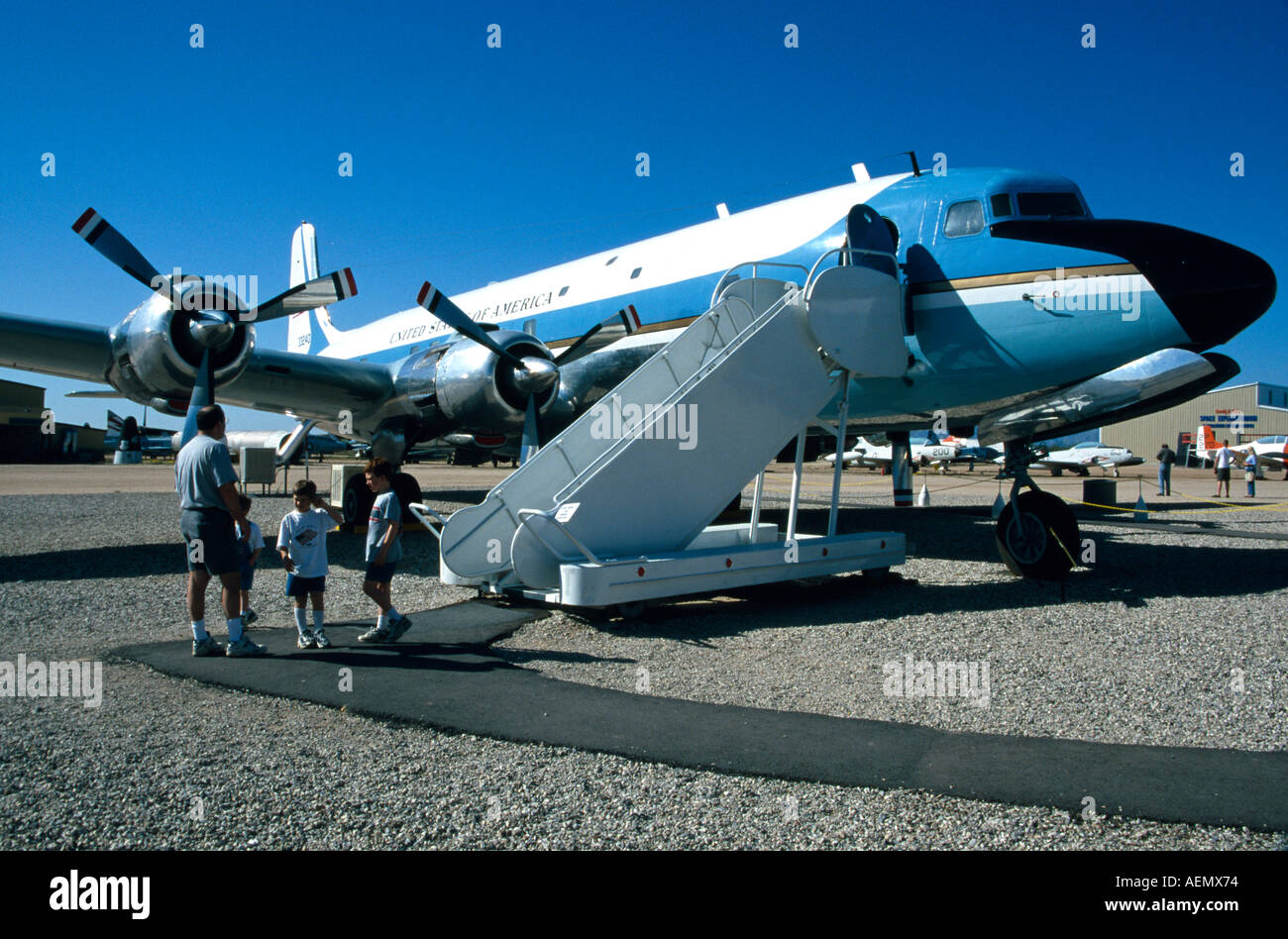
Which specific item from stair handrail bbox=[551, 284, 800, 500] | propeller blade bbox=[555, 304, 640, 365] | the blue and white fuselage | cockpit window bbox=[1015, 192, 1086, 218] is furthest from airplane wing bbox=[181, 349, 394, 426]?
cockpit window bbox=[1015, 192, 1086, 218]

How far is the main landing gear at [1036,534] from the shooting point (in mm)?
8789

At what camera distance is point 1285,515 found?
18.1 meters

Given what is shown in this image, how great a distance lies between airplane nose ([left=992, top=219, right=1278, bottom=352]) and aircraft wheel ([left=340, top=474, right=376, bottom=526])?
12.0 m

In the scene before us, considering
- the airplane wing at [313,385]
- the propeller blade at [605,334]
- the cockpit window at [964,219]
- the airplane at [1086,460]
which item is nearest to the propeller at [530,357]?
the propeller blade at [605,334]

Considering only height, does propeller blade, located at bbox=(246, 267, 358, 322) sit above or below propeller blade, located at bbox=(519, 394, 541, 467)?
above

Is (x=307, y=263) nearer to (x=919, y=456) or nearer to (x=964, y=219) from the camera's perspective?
(x=964, y=219)

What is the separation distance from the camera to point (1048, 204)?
8.94 meters

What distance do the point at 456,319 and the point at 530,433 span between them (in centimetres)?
188

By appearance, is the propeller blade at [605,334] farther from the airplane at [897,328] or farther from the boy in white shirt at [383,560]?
the boy in white shirt at [383,560]

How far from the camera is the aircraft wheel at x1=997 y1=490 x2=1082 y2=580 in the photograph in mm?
8781

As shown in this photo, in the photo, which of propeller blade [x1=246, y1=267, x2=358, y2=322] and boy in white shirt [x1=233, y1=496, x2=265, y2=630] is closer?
boy in white shirt [x1=233, y1=496, x2=265, y2=630]

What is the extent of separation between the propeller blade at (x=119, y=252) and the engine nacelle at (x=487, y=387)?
3.82 meters

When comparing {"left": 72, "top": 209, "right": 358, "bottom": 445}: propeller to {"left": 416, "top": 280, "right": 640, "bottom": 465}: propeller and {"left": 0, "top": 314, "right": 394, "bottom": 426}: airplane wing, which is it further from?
{"left": 416, "top": 280, "right": 640, "bottom": 465}: propeller

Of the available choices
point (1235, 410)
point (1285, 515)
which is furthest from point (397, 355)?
point (1235, 410)
